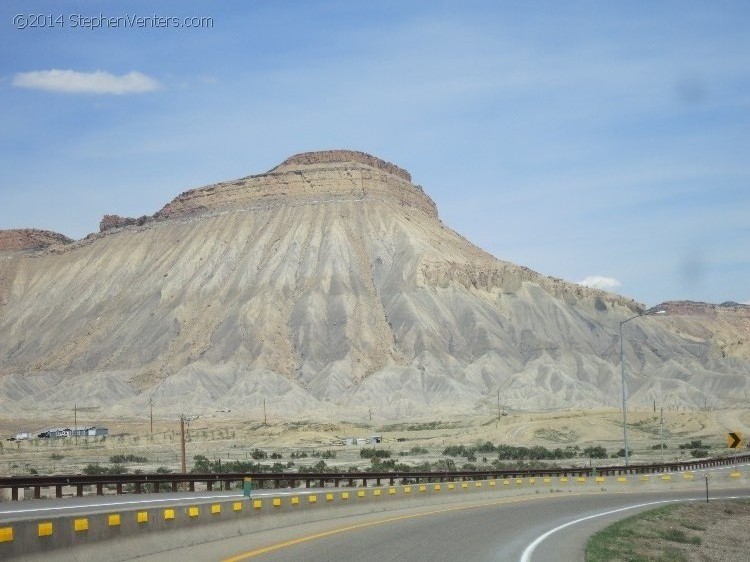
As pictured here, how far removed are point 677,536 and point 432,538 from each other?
8.82 m

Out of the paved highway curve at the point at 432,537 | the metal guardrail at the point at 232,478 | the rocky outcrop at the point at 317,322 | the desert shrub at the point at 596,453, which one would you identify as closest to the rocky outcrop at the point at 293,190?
the rocky outcrop at the point at 317,322

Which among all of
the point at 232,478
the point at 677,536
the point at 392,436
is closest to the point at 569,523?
the point at 677,536

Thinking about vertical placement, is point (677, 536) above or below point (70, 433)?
below

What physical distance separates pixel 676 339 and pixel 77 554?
576 ft

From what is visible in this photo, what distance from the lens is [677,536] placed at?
89.9ft

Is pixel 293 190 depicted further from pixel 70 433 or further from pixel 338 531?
pixel 338 531

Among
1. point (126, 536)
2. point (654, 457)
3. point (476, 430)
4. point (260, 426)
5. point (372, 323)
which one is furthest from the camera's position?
point (372, 323)

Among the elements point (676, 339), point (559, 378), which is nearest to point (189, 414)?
point (559, 378)

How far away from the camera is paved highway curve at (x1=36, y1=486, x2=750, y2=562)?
1791cm

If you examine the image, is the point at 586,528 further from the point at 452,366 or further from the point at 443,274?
the point at 443,274

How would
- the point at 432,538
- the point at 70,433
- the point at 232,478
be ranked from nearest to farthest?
the point at 432,538 → the point at 232,478 → the point at 70,433

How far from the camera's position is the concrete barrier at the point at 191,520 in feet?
43.0

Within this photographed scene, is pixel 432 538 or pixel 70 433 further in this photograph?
pixel 70 433

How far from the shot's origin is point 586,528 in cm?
2664
